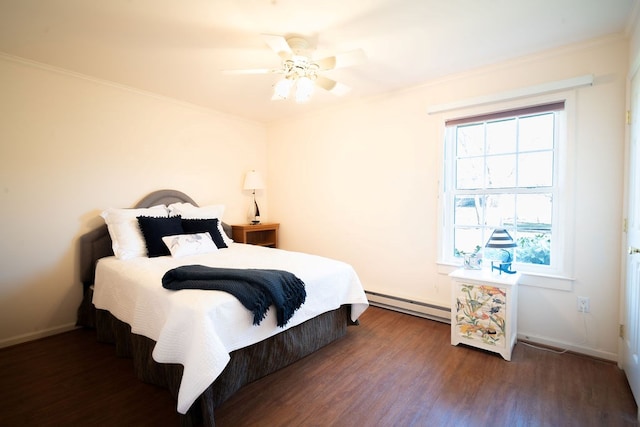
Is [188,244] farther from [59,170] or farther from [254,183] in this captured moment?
[254,183]

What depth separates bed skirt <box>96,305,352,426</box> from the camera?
1.64 metres

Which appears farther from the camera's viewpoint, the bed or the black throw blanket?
the black throw blanket

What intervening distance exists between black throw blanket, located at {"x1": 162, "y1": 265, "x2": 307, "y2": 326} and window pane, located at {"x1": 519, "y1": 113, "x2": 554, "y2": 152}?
2.32 m

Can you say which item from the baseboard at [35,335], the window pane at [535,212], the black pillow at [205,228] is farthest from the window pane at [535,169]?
the baseboard at [35,335]

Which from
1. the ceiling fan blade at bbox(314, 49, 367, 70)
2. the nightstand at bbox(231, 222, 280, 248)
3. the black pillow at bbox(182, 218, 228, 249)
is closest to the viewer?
the ceiling fan blade at bbox(314, 49, 367, 70)

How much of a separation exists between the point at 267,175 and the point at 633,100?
391cm

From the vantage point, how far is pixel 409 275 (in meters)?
3.20

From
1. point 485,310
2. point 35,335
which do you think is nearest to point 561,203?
point 485,310

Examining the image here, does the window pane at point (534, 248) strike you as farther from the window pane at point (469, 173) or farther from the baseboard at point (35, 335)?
the baseboard at point (35, 335)

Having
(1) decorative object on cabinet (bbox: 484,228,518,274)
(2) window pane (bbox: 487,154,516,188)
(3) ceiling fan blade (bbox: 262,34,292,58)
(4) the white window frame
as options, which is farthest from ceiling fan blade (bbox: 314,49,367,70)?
(1) decorative object on cabinet (bbox: 484,228,518,274)

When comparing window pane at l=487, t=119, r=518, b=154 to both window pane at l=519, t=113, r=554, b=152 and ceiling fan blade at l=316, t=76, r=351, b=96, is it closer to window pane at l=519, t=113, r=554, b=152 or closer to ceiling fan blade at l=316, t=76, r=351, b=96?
window pane at l=519, t=113, r=554, b=152

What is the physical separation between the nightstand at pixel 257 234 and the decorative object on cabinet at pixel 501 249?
2699 millimetres

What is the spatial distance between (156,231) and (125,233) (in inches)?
10.3

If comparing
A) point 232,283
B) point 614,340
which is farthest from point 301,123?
point 614,340
